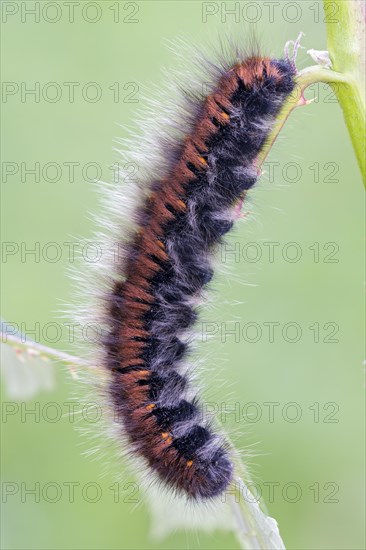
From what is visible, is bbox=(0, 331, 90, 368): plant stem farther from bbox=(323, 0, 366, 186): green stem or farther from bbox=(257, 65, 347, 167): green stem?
bbox=(323, 0, 366, 186): green stem

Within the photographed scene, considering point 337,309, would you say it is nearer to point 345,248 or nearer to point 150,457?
point 345,248

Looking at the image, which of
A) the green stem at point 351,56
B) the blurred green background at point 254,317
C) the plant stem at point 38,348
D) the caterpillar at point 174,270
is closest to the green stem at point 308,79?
the green stem at point 351,56

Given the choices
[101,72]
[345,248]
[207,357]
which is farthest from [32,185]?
[207,357]

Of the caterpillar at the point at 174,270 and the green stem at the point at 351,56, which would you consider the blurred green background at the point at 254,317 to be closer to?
the caterpillar at the point at 174,270

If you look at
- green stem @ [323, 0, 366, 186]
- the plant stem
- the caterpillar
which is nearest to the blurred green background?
the caterpillar

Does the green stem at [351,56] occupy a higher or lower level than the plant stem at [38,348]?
higher
